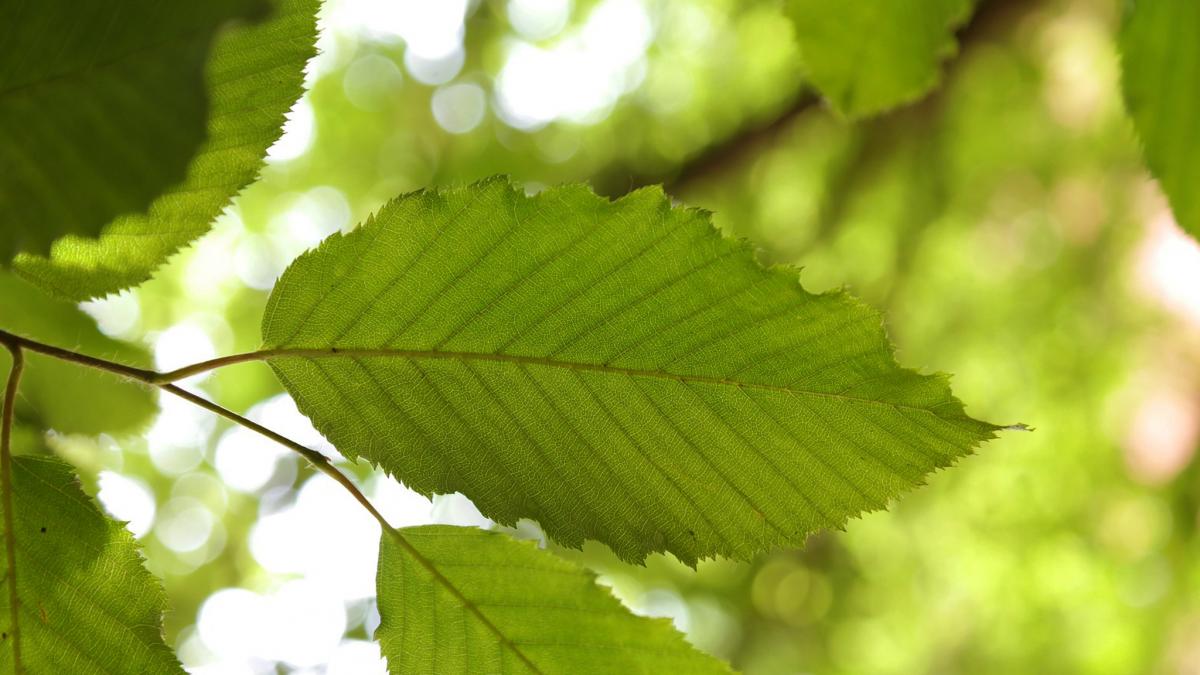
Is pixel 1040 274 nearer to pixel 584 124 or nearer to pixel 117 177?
pixel 584 124

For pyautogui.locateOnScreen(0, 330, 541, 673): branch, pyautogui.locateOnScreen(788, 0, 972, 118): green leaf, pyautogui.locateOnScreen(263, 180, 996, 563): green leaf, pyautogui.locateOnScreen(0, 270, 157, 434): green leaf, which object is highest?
pyautogui.locateOnScreen(788, 0, 972, 118): green leaf

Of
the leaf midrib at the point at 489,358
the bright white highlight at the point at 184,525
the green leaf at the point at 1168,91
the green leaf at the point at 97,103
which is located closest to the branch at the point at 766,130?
the green leaf at the point at 1168,91

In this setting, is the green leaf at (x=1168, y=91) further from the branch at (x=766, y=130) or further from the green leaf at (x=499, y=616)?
the branch at (x=766, y=130)

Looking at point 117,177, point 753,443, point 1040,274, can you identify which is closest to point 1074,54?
point 1040,274

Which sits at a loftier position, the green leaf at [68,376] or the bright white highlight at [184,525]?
the bright white highlight at [184,525]

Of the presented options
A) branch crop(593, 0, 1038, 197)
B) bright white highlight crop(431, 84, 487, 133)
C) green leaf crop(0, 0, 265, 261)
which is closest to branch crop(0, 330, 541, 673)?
green leaf crop(0, 0, 265, 261)

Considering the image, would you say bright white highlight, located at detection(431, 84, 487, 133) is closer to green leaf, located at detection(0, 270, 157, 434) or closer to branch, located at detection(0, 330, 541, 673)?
green leaf, located at detection(0, 270, 157, 434)
